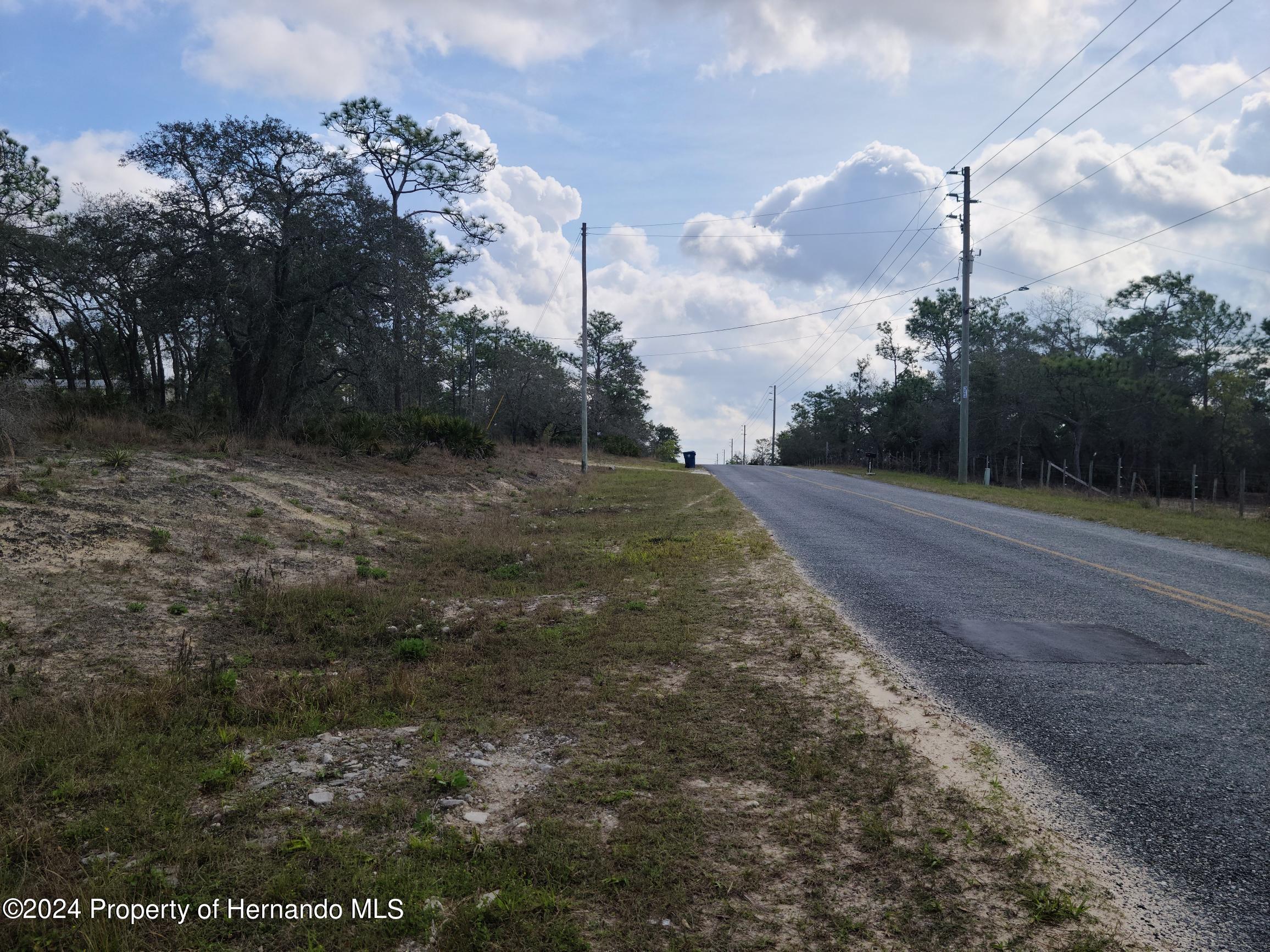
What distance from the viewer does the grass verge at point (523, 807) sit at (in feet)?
9.25

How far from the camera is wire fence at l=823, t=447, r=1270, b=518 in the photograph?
3206 cm

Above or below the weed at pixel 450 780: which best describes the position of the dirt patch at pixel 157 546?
above

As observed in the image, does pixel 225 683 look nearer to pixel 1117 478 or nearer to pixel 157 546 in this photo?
pixel 157 546

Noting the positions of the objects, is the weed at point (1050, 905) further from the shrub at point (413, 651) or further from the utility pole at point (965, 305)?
the utility pole at point (965, 305)

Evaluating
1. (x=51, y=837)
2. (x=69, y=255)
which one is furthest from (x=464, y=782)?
(x=69, y=255)

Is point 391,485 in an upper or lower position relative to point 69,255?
lower

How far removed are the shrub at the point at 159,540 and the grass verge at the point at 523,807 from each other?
2.40 metres

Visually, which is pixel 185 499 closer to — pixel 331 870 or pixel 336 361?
pixel 331 870

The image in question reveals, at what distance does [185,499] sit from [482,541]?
3986 millimetres

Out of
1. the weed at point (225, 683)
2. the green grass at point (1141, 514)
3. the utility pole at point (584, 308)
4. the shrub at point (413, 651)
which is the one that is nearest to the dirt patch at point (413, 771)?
the weed at point (225, 683)

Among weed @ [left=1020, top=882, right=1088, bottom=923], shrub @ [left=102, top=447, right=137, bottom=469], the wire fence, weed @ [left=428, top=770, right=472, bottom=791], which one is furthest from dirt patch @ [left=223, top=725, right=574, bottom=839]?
the wire fence

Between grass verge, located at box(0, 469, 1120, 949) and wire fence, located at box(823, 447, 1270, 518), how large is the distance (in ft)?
82.9

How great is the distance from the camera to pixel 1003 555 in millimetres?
11188

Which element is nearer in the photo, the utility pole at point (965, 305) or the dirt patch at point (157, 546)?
the dirt patch at point (157, 546)
